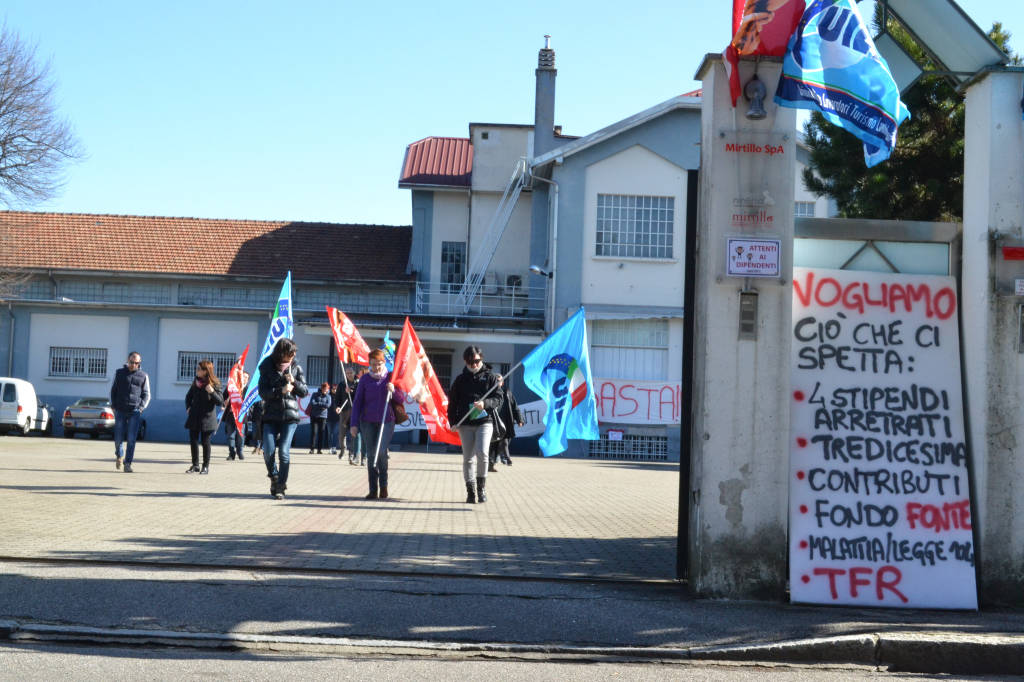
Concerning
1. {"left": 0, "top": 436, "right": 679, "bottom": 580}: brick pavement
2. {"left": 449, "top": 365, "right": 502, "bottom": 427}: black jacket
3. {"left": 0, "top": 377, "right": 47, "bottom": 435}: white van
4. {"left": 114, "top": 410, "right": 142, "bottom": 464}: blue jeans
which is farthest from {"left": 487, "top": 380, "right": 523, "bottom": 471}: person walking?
{"left": 0, "top": 377, "right": 47, "bottom": 435}: white van

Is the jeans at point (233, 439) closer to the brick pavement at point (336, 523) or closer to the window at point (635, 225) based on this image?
the brick pavement at point (336, 523)

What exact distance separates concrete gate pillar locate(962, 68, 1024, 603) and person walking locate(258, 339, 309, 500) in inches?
307

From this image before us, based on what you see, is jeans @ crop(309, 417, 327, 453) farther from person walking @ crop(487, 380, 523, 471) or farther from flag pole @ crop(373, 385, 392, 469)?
flag pole @ crop(373, 385, 392, 469)

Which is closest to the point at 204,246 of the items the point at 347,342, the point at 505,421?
the point at 347,342

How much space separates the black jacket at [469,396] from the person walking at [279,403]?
1.84 meters

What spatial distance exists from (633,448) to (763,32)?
2890 cm

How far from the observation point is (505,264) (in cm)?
4097

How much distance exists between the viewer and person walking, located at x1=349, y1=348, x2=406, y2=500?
14289 millimetres

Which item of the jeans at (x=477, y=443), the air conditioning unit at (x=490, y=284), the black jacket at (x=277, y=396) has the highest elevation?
the air conditioning unit at (x=490, y=284)

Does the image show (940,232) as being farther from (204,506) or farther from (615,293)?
(615,293)

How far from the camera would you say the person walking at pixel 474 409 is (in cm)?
1395

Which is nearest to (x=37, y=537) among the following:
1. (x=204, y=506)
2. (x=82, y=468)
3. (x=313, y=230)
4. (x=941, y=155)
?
(x=204, y=506)

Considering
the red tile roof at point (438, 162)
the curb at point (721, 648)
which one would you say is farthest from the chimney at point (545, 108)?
the curb at point (721, 648)

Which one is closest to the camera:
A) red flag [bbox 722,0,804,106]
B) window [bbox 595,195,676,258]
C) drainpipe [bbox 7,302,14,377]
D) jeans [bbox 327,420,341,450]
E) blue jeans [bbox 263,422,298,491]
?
red flag [bbox 722,0,804,106]
